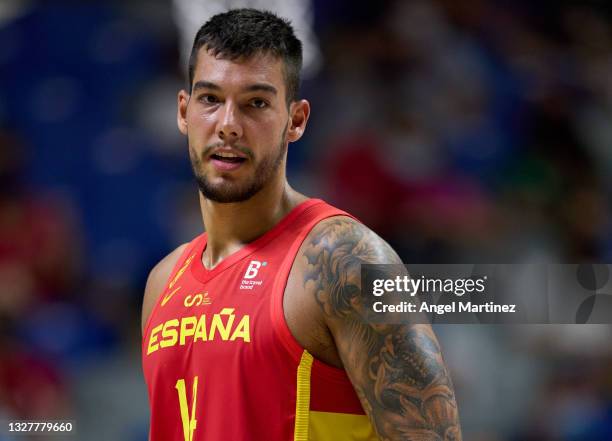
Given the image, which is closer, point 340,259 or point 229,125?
point 340,259

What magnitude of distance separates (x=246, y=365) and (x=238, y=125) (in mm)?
690

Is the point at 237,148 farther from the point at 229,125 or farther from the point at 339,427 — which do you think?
the point at 339,427

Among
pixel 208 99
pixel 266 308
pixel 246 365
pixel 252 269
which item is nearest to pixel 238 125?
pixel 208 99

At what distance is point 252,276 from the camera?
8.34ft

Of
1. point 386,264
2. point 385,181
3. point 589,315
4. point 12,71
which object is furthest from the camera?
point 12,71

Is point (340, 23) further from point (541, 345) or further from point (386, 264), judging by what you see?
point (386, 264)

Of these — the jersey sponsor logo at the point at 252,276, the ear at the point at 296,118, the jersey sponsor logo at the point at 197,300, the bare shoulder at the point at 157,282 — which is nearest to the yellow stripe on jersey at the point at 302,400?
the jersey sponsor logo at the point at 252,276

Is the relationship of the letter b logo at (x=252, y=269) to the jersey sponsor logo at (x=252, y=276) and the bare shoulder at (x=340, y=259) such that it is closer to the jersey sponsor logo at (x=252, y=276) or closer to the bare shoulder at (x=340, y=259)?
the jersey sponsor logo at (x=252, y=276)

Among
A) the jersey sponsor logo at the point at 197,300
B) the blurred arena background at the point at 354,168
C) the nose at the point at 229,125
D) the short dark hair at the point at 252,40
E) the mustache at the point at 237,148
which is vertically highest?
the blurred arena background at the point at 354,168

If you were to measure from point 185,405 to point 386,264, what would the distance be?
2.42 ft

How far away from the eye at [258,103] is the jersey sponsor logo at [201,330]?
60 cm

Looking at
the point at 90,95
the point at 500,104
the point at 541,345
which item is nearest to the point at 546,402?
the point at 541,345

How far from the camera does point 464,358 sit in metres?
4.61

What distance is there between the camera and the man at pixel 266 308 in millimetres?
2221
